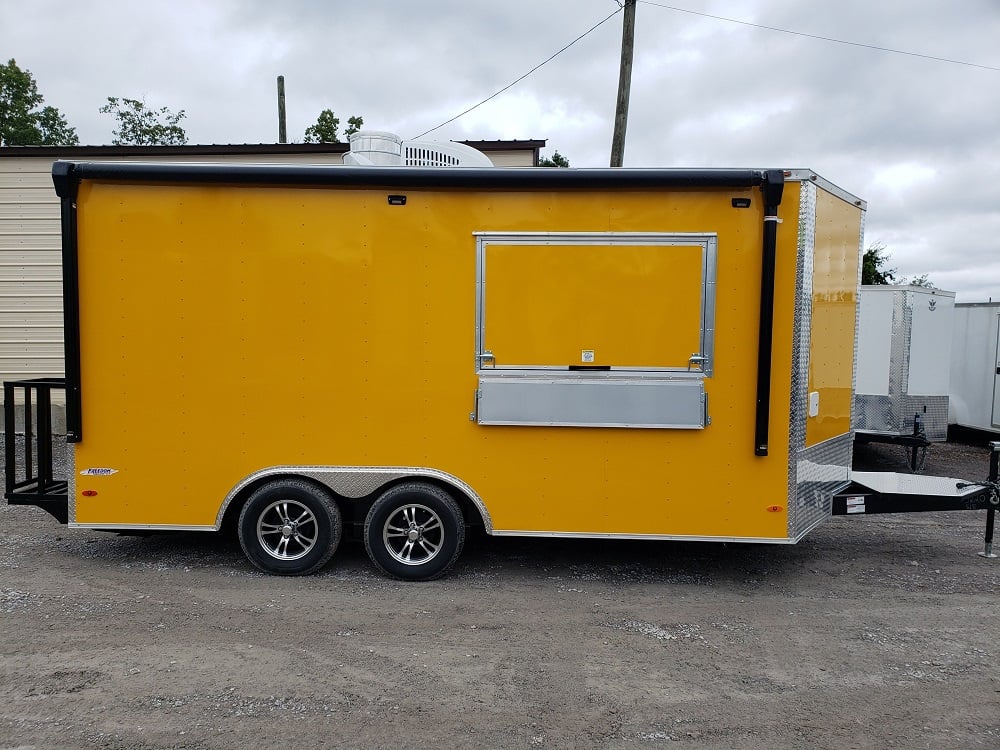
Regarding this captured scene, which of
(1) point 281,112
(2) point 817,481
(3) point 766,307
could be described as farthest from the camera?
(1) point 281,112

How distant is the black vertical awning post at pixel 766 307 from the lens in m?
4.58

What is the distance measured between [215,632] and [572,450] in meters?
2.53

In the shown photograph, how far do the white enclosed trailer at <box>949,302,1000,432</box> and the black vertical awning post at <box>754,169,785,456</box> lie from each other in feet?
27.7

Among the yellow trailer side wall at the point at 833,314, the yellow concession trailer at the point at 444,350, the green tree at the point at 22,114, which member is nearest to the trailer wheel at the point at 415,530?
the yellow concession trailer at the point at 444,350

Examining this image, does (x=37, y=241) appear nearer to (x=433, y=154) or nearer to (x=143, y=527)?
(x=143, y=527)

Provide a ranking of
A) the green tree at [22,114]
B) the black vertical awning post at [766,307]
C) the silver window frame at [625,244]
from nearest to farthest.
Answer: the black vertical awning post at [766,307]
the silver window frame at [625,244]
the green tree at [22,114]

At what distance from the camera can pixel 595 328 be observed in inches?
187

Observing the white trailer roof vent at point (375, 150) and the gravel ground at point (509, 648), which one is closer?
the gravel ground at point (509, 648)

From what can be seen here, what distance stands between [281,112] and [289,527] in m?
16.3

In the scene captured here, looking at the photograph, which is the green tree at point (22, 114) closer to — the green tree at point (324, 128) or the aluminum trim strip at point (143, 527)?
the green tree at point (324, 128)

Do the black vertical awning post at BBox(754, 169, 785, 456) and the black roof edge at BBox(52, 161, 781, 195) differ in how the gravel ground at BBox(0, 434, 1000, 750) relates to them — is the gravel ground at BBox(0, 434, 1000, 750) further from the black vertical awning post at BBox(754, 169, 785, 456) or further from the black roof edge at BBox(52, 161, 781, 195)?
the black roof edge at BBox(52, 161, 781, 195)

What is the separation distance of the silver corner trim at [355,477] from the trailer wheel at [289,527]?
106mm

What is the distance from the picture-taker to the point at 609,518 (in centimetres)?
483

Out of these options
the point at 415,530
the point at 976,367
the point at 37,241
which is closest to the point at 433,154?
the point at 415,530
